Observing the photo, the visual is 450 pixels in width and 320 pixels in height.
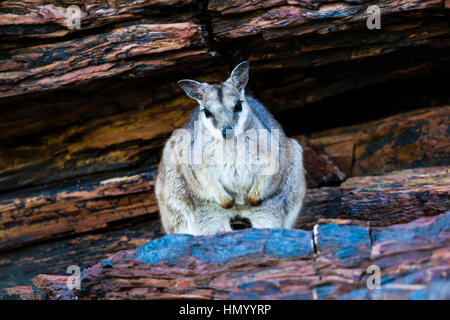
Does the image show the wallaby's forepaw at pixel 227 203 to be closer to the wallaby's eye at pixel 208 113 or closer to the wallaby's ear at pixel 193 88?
the wallaby's eye at pixel 208 113

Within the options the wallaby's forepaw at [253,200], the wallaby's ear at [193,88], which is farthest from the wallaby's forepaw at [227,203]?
the wallaby's ear at [193,88]

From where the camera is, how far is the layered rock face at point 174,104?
235 inches

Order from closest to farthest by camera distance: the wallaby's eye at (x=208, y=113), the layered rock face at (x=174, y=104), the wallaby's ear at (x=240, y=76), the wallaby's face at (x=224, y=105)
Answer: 1. the wallaby's face at (x=224, y=105)
2. the wallaby's eye at (x=208, y=113)
3. the wallaby's ear at (x=240, y=76)
4. the layered rock face at (x=174, y=104)

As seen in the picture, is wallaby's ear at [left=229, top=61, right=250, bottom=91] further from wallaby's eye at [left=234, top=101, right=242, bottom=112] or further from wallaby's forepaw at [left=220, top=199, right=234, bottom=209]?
wallaby's forepaw at [left=220, top=199, right=234, bottom=209]

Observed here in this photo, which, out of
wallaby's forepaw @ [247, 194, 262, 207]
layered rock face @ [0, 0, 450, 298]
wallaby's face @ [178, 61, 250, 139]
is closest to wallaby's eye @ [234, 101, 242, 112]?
wallaby's face @ [178, 61, 250, 139]

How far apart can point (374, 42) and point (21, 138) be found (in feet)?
17.0

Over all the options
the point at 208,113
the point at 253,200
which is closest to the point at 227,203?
the point at 253,200

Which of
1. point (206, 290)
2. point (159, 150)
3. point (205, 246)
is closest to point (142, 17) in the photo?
point (159, 150)

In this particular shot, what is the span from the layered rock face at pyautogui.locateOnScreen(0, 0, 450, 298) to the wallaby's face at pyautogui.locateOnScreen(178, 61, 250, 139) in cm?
106

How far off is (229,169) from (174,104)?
2262 mm

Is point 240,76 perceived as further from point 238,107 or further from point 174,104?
point 174,104

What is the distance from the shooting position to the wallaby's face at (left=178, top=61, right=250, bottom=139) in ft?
16.4

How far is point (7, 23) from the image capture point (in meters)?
5.87

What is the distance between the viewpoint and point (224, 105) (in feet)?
16.5
